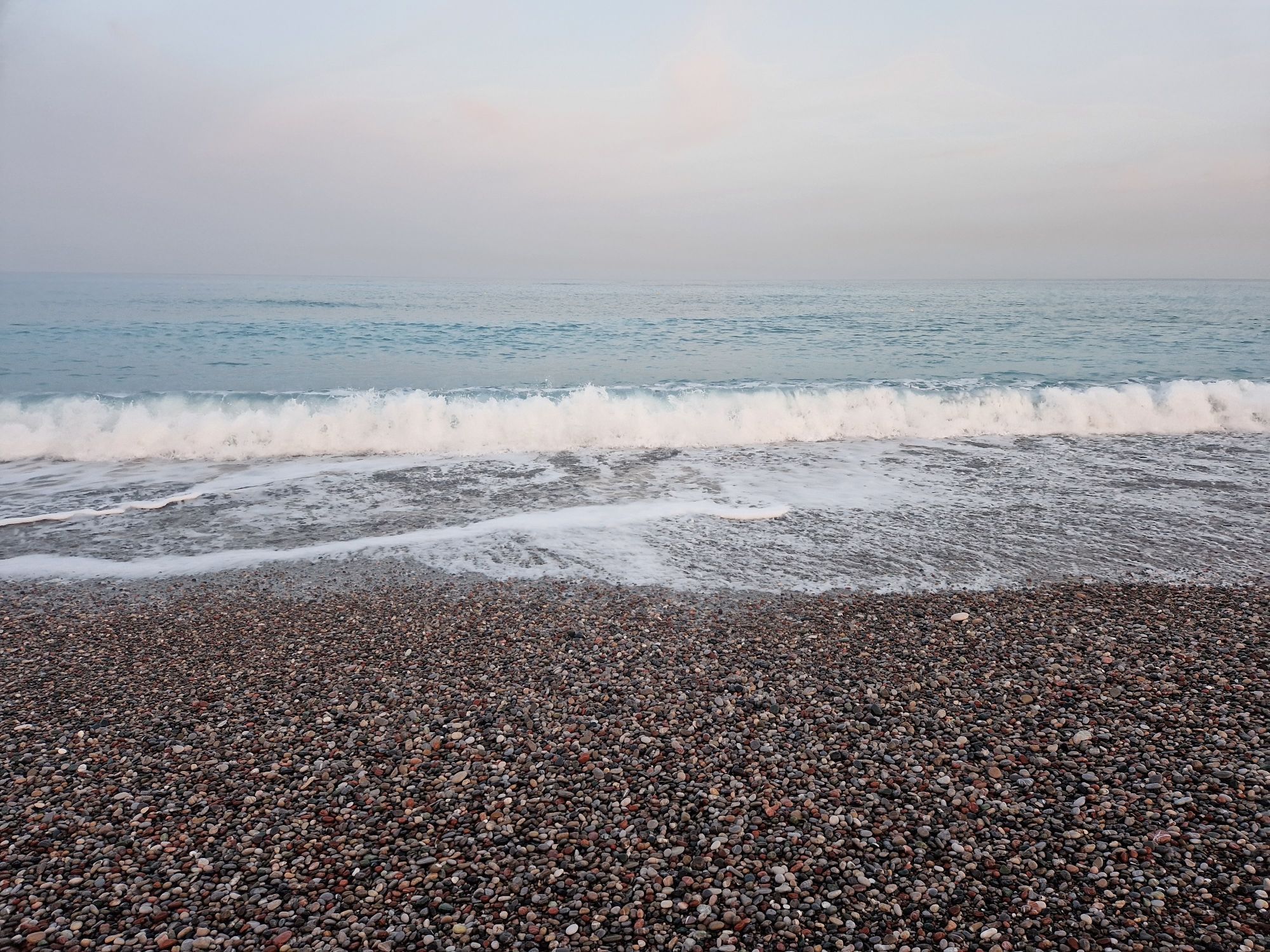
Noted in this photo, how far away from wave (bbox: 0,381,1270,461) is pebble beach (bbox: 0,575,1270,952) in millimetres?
6791

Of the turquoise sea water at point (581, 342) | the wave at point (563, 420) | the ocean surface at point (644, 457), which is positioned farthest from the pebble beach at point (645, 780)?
the turquoise sea water at point (581, 342)

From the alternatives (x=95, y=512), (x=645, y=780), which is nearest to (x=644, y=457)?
(x=95, y=512)

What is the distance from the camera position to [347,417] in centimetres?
1244

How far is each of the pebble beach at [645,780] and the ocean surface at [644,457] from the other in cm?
151

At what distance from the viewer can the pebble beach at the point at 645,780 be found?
8.87ft

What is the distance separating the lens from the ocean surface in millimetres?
7086

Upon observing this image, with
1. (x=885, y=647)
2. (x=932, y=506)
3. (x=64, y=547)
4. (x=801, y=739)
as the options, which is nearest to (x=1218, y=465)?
(x=932, y=506)

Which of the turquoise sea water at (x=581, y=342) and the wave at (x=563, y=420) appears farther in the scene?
the turquoise sea water at (x=581, y=342)

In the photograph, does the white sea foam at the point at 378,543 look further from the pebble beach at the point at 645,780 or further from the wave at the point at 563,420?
the wave at the point at 563,420

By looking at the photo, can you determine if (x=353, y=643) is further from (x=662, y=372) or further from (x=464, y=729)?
(x=662, y=372)

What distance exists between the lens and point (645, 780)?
138 inches

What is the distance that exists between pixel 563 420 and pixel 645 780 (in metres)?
9.85

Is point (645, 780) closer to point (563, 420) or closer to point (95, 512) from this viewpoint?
point (95, 512)

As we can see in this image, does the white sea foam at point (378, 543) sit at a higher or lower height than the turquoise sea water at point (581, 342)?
lower
